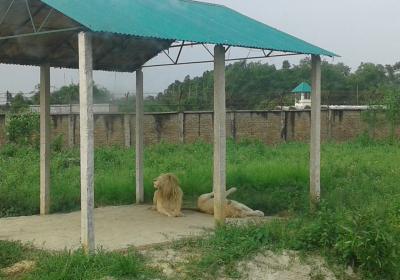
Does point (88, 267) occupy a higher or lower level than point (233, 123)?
lower

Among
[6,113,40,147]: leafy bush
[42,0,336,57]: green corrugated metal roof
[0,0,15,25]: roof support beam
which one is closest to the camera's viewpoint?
[42,0,336,57]: green corrugated metal roof

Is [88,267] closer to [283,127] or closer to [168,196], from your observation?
[168,196]

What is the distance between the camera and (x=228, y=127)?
25.8 m

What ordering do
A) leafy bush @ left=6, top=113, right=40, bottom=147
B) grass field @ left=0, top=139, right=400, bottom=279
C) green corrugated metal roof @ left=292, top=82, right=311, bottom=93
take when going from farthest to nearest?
green corrugated metal roof @ left=292, top=82, right=311, bottom=93 < leafy bush @ left=6, top=113, right=40, bottom=147 < grass field @ left=0, top=139, right=400, bottom=279

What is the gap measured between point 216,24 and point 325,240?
3.81 m

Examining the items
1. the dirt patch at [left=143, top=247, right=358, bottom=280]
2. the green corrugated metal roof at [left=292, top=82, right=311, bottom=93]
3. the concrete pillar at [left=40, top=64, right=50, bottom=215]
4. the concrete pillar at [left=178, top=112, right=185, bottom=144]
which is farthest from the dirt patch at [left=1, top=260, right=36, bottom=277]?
the green corrugated metal roof at [left=292, top=82, right=311, bottom=93]

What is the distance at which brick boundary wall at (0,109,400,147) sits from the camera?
23922 millimetres

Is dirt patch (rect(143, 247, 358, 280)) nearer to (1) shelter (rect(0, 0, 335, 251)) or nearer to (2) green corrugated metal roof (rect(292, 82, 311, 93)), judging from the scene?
(1) shelter (rect(0, 0, 335, 251))

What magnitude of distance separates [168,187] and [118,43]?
2677mm

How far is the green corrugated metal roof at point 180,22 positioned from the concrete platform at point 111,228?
8.65 ft

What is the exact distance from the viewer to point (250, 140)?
80.8 feet


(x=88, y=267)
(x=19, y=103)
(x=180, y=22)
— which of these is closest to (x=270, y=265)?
(x=88, y=267)

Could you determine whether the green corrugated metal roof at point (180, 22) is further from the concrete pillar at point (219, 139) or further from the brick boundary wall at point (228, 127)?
the brick boundary wall at point (228, 127)

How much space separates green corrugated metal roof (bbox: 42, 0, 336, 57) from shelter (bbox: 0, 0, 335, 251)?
0.6 inches
